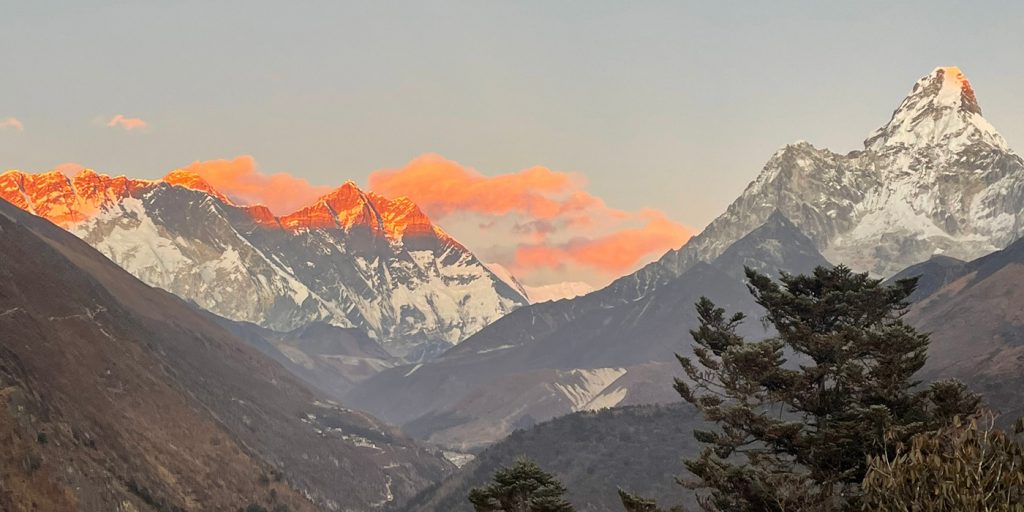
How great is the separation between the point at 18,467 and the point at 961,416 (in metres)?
135

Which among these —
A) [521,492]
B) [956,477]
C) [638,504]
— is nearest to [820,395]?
[638,504]

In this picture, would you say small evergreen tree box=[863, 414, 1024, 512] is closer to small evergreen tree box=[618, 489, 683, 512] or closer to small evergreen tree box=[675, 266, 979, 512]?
small evergreen tree box=[675, 266, 979, 512]

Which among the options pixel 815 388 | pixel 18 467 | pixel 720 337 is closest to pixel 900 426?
pixel 815 388

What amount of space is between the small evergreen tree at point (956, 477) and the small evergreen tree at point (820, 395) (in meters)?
11.5

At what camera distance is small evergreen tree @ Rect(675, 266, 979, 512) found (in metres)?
64.6

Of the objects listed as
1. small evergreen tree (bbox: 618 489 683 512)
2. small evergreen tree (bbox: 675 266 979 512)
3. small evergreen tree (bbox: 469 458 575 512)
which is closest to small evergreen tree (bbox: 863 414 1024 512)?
small evergreen tree (bbox: 675 266 979 512)

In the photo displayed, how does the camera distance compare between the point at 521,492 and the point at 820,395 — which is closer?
the point at 521,492

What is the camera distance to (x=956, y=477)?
45.5m

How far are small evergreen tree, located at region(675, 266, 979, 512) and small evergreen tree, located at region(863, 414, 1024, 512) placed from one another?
37.7ft

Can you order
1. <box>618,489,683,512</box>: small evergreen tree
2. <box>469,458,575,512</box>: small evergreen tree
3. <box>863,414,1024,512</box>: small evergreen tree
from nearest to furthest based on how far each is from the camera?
<box>863,414,1024,512</box>: small evergreen tree
<box>469,458,575,512</box>: small evergreen tree
<box>618,489,683,512</box>: small evergreen tree

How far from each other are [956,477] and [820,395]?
25.6 metres

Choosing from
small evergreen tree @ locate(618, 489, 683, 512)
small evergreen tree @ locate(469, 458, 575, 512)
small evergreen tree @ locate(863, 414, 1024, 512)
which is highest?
small evergreen tree @ locate(469, 458, 575, 512)

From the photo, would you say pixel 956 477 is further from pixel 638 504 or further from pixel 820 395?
pixel 820 395

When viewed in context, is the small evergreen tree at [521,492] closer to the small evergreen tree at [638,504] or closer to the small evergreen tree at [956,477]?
the small evergreen tree at [638,504]
